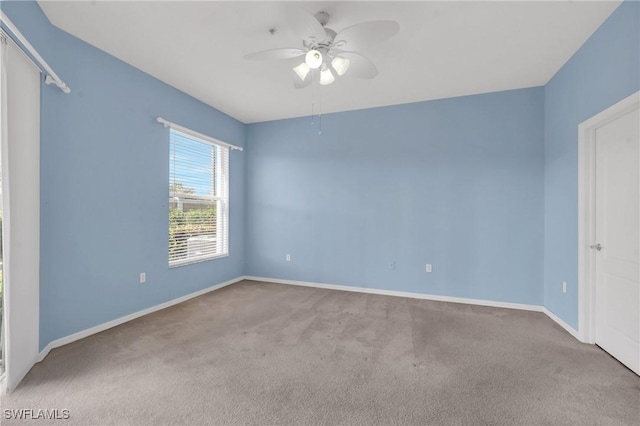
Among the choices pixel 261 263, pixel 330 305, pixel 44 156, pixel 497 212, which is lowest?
pixel 330 305

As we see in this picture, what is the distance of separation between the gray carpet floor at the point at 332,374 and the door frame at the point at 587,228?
215mm

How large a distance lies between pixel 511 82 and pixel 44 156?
4.65 m

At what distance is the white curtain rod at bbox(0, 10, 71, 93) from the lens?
63.2 inches

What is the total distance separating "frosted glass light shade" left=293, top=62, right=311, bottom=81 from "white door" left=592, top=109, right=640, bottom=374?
2.49 meters

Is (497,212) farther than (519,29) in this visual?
Yes

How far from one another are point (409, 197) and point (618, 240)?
2.04m

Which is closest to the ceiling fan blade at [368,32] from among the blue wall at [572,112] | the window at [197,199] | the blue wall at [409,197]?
the blue wall at [572,112]

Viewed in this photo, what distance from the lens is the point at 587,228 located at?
8.13ft

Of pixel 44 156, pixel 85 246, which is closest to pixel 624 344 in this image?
pixel 85 246

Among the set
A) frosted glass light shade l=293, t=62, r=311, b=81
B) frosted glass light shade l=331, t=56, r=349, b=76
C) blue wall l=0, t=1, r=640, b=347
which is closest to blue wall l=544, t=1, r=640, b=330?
blue wall l=0, t=1, r=640, b=347

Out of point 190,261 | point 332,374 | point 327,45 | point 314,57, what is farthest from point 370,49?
point 190,261

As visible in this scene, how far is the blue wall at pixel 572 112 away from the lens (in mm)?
1980

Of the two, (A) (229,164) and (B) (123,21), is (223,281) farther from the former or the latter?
(B) (123,21)

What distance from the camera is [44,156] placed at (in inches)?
85.8
